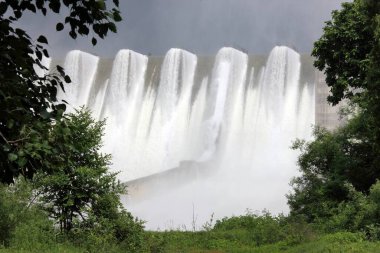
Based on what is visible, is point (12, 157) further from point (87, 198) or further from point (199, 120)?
point (199, 120)

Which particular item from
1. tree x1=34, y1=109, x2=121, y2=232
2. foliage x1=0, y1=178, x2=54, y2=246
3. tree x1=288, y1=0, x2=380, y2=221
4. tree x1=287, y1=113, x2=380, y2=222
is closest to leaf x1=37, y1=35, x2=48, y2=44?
foliage x1=0, y1=178, x2=54, y2=246

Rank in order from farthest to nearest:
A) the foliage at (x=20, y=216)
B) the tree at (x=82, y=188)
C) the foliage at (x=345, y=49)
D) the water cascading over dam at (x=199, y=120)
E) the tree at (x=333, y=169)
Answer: the water cascading over dam at (x=199, y=120) → the tree at (x=333, y=169) → the foliage at (x=345, y=49) → the tree at (x=82, y=188) → the foliage at (x=20, y=216)

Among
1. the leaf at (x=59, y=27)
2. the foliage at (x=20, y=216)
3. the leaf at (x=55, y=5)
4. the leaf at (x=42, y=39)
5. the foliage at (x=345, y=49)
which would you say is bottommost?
the leaf at (x=42, y=39)

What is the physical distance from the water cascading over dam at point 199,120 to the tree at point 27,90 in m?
48.7

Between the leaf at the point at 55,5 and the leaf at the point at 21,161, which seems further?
the leaf at the point at 55,5

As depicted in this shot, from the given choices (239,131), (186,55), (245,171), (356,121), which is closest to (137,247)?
(356,121)

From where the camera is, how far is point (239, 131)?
65188 mm

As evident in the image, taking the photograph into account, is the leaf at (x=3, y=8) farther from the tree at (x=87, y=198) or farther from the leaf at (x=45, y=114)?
the tree at (x=87, y=198)

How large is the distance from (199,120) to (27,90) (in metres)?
64.4

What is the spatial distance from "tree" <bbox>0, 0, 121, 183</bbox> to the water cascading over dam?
48.7 m

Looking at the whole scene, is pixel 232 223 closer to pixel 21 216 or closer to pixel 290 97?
pixel 21 216

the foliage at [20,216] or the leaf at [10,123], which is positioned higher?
the foliage at [20,216]

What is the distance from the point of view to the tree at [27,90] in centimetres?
368

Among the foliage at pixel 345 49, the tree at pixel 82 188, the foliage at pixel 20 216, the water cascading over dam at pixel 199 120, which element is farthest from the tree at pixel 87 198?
the water cascading over dam at pixel 199 120
